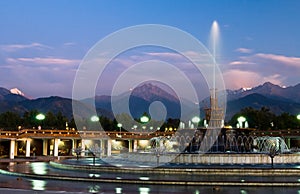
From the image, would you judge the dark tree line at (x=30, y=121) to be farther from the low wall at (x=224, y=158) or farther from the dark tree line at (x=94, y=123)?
the low wall at (x=224, y=158)

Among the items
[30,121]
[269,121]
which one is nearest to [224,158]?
[30,121]

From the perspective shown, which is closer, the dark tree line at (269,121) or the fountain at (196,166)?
the fountain at (196,166)

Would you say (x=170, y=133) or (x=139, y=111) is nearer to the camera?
(x=170, y=133)

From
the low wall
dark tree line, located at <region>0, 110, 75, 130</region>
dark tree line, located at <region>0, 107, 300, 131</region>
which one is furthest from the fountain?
dark tree line, located at <region>0, 110, 75, 130</region>

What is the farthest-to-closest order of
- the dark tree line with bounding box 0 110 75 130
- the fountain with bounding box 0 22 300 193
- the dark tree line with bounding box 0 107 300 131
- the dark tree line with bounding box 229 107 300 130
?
the dark tree line with bounding box 229 107 300 130, the dark tree line with bounding box 0 107 300 131, the dark tree line with bounding box 0 110 75 130, the fountain with bounding box 0 22 300 193

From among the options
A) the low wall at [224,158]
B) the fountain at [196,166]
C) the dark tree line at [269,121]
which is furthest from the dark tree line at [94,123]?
the low wall at [224,158]

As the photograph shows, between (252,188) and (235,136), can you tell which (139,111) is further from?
(252,188)

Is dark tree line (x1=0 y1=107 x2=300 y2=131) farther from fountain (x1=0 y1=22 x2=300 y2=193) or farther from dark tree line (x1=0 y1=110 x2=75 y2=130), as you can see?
fountain (x1=0 y1=22 x2=300 y2=193)

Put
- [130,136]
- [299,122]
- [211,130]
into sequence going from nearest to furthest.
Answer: [211,130], [130,136], [299,122]

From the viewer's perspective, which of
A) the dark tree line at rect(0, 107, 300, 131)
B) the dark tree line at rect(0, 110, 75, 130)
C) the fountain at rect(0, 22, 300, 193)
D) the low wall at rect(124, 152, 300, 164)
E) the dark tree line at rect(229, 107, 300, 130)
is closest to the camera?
the fountain at rect(0, 22, 300, 193)

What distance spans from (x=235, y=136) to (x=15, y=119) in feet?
236

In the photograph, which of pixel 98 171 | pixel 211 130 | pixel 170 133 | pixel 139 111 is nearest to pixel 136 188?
pixel 98 171

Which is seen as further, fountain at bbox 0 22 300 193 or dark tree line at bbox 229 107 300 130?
dark tree line at bbox 229 107 300 130

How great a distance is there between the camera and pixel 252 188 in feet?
47.5
